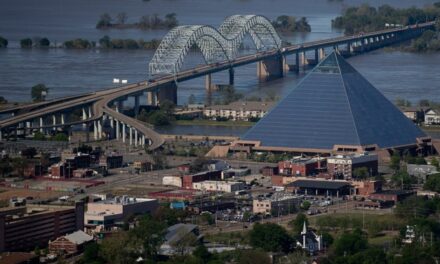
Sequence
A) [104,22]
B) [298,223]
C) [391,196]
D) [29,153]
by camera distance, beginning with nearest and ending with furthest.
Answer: [298,223] → [391,196] → [29,153] → [104,22]

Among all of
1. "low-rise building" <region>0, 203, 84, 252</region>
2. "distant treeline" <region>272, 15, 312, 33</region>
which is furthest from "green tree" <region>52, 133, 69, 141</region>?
"distant treeline" <region>272, 15, 312, 33</region>

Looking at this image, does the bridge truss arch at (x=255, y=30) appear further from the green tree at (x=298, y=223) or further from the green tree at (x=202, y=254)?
the green tree at (x=202, y=254)

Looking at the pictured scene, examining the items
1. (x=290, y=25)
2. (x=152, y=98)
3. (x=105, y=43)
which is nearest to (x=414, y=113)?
(x=152, y=98)

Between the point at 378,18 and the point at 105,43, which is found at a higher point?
the point at 378,18

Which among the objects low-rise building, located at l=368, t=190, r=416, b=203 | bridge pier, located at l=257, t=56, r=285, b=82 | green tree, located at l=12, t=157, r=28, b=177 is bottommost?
low-rise building, located at l=368, t=190, r=416, b=203

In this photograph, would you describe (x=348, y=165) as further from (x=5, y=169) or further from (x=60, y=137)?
(x=60, y=137)

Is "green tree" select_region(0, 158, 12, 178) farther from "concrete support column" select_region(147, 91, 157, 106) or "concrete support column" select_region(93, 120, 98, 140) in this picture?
"concrete support column" select_region(147, 91, 157, 106)

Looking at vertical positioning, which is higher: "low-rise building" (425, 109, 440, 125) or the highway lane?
the highway lane
